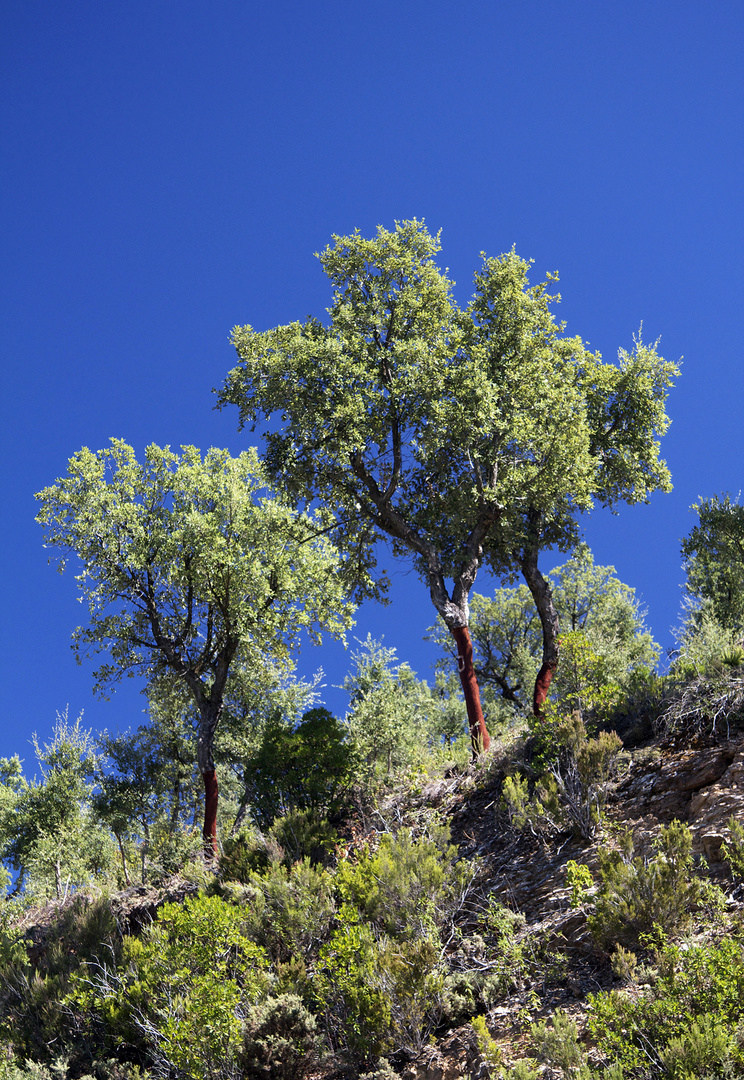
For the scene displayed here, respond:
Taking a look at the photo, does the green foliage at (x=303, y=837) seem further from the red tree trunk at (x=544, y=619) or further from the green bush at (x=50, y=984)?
the red tree trunk at (x=544, y=619)

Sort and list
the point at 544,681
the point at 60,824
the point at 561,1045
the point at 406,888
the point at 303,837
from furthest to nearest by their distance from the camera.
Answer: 1. the point at 60,824
2. the point at 544,681
3. the point at 303,837
4. the point at 406,888
5. the point at 561,1045

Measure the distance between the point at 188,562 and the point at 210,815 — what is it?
23.6 feet

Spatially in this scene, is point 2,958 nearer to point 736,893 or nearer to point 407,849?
point 407,849

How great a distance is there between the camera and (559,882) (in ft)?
30.8

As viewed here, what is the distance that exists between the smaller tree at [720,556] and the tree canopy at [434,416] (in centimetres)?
974

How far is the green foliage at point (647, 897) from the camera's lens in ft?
24.2

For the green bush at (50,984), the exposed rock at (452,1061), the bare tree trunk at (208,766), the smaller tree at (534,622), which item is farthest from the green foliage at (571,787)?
the smaller tree at (534,622)

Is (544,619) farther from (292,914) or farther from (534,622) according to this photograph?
(534,622)

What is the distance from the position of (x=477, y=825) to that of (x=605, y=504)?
13033mm

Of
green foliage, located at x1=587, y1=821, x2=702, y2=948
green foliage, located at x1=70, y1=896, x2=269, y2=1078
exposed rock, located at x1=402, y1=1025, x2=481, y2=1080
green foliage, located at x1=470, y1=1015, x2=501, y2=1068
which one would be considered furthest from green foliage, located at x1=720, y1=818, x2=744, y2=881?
green foliage, located at x1=70, y1=896, x2=269, y2=1078

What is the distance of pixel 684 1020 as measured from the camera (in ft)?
20.2

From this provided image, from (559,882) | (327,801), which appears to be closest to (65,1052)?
(327,801)

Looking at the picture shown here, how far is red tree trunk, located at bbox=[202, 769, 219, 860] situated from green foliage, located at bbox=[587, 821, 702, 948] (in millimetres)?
13098

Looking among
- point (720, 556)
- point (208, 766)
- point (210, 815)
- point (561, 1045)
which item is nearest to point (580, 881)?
point (561, 1045)
